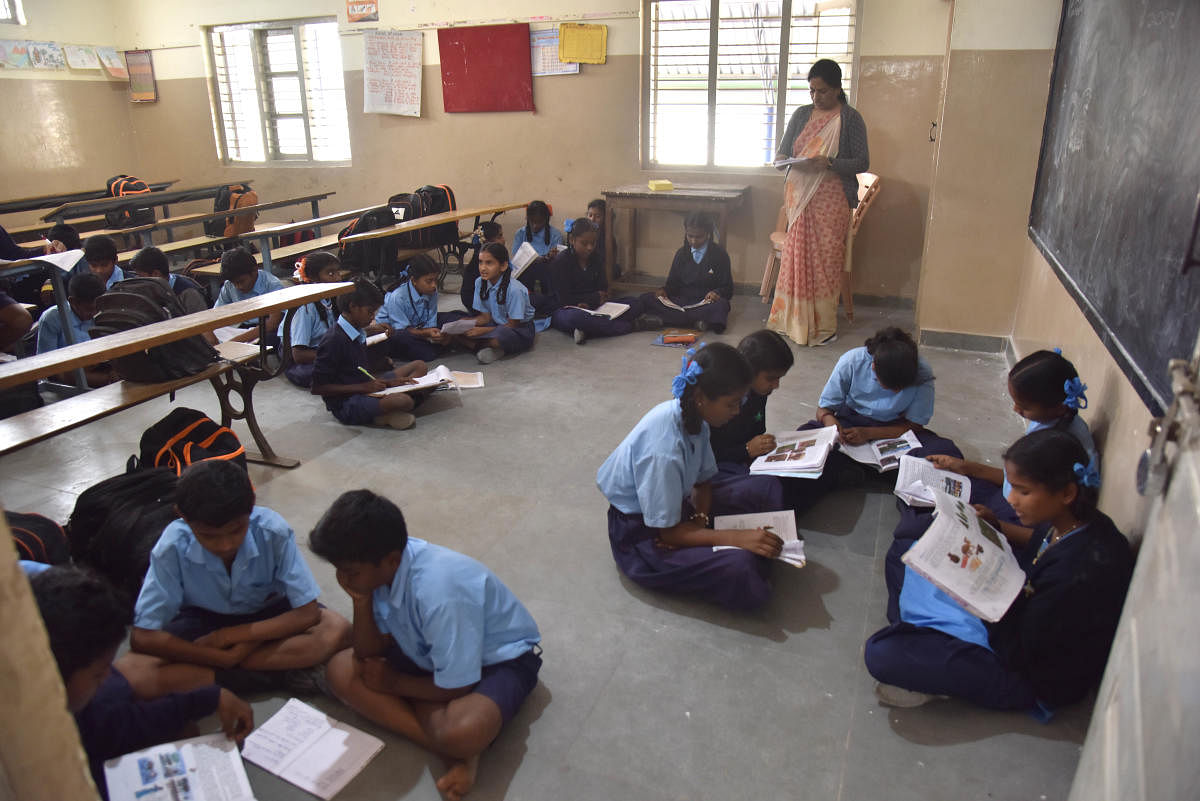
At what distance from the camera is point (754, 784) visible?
177 cm

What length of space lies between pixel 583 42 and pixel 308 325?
3.66 m

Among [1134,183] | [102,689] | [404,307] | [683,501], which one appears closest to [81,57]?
[404,307]

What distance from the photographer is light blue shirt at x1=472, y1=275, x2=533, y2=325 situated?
5039mm

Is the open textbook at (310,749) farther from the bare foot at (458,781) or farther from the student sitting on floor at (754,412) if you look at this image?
the student sitting on floor at (754,412)

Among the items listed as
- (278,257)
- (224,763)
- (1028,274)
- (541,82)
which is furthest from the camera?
(541,82)

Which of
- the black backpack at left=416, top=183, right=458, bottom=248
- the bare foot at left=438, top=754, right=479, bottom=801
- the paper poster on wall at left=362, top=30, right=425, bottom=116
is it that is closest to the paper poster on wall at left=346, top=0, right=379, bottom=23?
the paper poster on wall at left=362, top=30, right=425, bottom=116

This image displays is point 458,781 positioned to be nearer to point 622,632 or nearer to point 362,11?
point 622,632

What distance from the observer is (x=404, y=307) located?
16.1ft

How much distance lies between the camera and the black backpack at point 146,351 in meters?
3.11

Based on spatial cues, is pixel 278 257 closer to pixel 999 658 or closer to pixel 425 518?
pixel 425 518

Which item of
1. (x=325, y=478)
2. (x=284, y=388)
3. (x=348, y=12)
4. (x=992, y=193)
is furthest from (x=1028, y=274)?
(x=348, y=12)

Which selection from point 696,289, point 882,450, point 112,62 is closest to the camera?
point 882,450

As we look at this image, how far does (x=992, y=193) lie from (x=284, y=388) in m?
4.23

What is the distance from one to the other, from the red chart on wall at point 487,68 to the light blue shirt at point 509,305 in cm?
265
